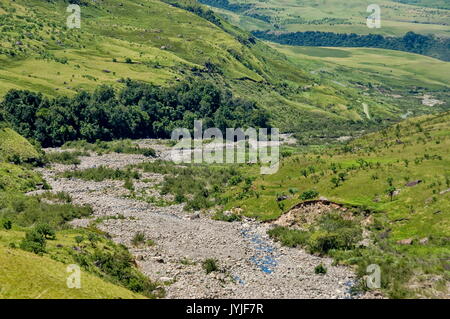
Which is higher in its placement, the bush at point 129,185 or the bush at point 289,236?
the bush at point 289,236

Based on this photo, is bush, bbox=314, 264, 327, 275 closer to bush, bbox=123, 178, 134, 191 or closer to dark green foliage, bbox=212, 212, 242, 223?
dark green foliage, bbox=212, 212, 242, 223

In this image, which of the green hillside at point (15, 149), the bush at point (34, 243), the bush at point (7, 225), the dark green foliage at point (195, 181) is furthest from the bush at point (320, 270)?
the green hillside at point (15, 149)

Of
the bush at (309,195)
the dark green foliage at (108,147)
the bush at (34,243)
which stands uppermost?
the bush at (34,243)

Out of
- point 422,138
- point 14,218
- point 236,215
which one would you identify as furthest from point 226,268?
point 422,138

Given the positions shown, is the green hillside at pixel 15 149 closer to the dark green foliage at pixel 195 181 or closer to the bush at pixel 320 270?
the dark green foliage at pixel 195 181

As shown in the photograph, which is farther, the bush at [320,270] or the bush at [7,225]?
the bush at [7,225]

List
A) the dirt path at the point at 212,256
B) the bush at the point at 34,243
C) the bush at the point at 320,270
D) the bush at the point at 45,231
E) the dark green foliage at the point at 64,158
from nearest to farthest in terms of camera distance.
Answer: the bush at the point at 34,243
the dirt path at the point at 212,256
the bush at the point at 45,231
the bush at the point at 320,270
the dark green foliage at the point at 64,158
